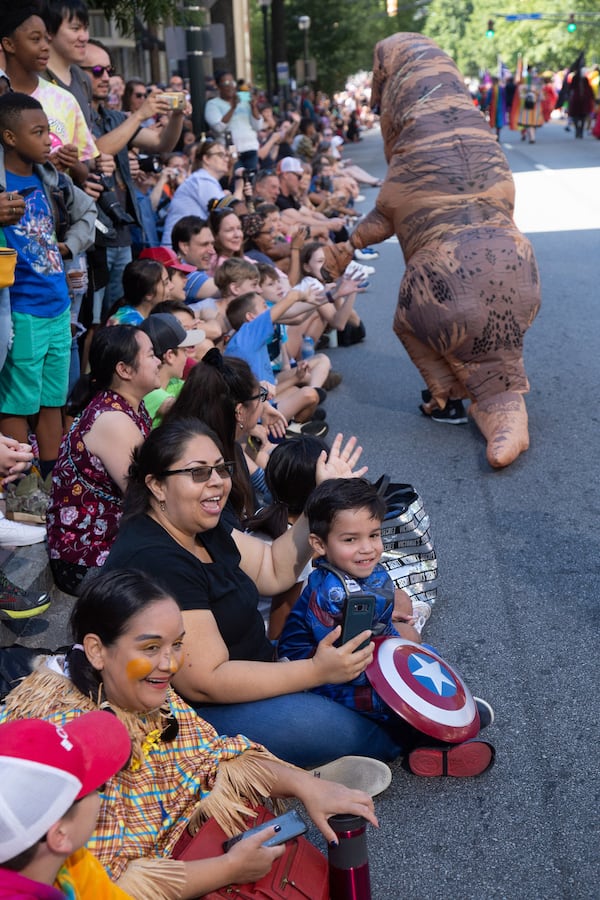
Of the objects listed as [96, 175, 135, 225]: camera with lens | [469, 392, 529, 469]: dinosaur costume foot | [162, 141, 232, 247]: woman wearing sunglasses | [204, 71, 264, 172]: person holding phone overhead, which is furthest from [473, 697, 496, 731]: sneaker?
[204, 71, 264, 172]: person holding phone overhead

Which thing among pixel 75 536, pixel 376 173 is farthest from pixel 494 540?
pixel 376 173

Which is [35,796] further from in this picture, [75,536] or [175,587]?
[75,536]

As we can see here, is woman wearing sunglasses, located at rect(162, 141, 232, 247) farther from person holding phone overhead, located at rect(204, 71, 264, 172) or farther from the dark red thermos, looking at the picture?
the dark red thermos

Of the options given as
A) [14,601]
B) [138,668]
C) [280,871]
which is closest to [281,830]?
[280,871]

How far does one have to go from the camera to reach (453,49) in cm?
8919

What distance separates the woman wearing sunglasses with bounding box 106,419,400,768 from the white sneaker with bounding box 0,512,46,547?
1.47 m

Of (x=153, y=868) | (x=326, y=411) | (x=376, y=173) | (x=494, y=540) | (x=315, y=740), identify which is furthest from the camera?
(x=376, y=173)

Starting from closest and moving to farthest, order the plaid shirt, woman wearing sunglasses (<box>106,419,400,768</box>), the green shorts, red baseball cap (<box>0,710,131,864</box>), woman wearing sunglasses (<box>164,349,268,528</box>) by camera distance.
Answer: red baseball cap (<box>0,710,131,864</box>), the plaid shirt, woman wearing sunglasses (<box>106,419,400,768</box>), woman wearing sunglasses (<box>164,349,268,528</box>), the green shorts

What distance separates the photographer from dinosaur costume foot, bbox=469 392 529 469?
585cm

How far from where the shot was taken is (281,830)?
Answer: 2473 mm

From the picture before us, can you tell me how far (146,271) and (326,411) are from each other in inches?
75.0

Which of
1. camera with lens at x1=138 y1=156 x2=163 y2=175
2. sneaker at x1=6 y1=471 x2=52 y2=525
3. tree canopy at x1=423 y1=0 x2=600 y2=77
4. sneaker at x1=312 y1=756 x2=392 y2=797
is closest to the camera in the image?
sneaker at x1=312 y1=756 x2=392 y2=797

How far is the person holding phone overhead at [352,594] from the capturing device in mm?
3270

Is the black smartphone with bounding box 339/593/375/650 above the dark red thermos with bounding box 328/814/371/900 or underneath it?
above
